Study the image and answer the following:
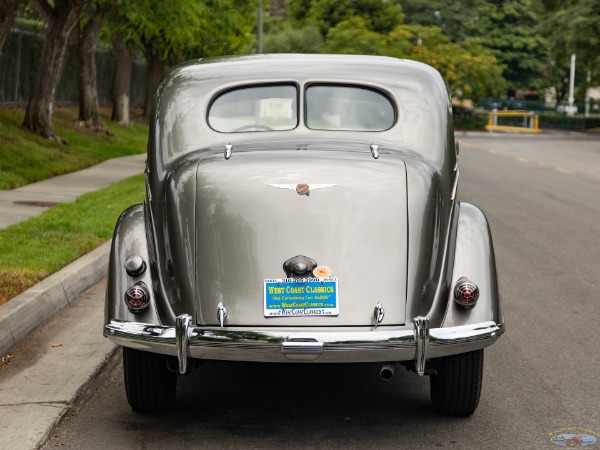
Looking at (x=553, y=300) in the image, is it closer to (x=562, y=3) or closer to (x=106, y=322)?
(x=106, y=322)

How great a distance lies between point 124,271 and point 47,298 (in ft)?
9.32

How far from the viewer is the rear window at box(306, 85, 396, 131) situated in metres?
7.01

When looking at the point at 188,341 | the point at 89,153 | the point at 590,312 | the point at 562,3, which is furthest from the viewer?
the point at 562,3

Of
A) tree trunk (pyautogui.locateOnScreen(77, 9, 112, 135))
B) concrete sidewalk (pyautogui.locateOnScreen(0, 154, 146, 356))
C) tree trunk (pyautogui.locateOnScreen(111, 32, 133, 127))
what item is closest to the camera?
concrete sidewalk (pyautogui.locateOnScreen(0, 154, 146, 356))

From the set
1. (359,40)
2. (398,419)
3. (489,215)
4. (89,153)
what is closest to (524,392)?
(398,419)

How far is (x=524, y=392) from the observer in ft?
22.5

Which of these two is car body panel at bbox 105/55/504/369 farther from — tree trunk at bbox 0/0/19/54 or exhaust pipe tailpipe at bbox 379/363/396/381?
tree trunk at bbox 0/0/19/54

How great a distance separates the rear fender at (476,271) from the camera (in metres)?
6.07

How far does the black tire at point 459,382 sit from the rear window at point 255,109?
1669 mm

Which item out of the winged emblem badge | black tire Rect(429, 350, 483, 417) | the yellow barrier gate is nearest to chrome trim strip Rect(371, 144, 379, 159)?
the winged emblem badge

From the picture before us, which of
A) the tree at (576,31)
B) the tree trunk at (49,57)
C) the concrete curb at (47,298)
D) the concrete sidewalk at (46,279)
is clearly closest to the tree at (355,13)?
the tree at (576,31)

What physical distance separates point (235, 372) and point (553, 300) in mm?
3550

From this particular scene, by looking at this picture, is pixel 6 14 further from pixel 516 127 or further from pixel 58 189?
pixel 516 127

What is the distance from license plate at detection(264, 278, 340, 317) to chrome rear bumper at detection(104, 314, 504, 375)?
0.40ft
